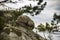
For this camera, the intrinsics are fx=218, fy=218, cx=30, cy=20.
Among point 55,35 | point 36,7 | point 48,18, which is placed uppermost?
point 36,7

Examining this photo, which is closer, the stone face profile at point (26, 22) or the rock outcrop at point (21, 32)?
the rock outcrop at point (21, 32)

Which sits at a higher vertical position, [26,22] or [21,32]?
[26,22]

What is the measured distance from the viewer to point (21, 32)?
4.94m

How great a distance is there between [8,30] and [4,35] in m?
0.20

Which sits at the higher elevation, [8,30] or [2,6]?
[2,6]

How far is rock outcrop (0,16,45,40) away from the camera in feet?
15.0

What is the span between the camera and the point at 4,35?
4555 millimetres

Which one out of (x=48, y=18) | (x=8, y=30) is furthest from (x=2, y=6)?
(x=48, y=18)

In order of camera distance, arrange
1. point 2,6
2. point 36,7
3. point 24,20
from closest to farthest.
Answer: point 2,6, point 36,7, point 24,20

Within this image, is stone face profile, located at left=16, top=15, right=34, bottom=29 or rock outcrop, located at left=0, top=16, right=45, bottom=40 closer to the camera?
rock outcrop, located at left=0, top=16, right=45, bottom=40

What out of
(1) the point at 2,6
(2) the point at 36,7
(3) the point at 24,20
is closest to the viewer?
(1) the point at 2,6

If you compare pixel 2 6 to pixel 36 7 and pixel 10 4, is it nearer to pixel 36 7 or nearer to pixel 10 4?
pixel 10 4

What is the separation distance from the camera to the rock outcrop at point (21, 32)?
4.59m

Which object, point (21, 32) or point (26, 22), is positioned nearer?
point (21, 32)
